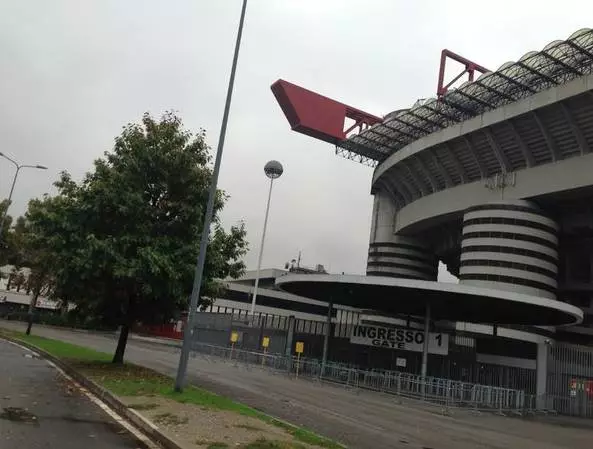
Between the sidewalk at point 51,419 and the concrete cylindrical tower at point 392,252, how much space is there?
53.9m

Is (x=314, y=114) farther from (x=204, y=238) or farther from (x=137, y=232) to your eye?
(x=204, y=238)

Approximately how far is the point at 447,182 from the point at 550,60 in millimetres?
17978

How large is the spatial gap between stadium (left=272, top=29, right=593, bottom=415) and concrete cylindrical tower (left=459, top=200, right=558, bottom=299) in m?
0.10

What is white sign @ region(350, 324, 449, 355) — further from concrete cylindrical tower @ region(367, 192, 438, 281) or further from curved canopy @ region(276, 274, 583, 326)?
concrete cylindrical tower @ region(367, 192, 438, 281)

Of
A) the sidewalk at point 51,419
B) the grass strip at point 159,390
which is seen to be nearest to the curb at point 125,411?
the grass strip at point 159,390

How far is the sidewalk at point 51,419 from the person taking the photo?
8453 millimetres

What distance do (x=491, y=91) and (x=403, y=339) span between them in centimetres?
2189

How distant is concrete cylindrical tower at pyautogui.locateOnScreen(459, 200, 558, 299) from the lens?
1898 inches

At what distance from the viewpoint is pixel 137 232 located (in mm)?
18547

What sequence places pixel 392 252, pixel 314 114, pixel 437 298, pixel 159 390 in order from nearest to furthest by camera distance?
pixel 159 390 < pixel 437 298 < pixel 314 114 < pixel 392 252

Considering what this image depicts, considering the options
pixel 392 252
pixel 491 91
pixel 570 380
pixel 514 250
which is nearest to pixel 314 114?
pixel 392 252

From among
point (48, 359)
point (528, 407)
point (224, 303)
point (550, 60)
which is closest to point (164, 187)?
point (48, 359)

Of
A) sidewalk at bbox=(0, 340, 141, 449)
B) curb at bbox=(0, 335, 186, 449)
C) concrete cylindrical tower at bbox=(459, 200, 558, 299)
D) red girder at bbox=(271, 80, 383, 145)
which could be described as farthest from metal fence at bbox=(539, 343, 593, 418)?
red girder at bbox=(271, 80, 383, 145)

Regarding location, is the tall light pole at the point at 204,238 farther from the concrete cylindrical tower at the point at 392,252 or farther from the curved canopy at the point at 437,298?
the concrete cylindrical tower at the point at 392,252
